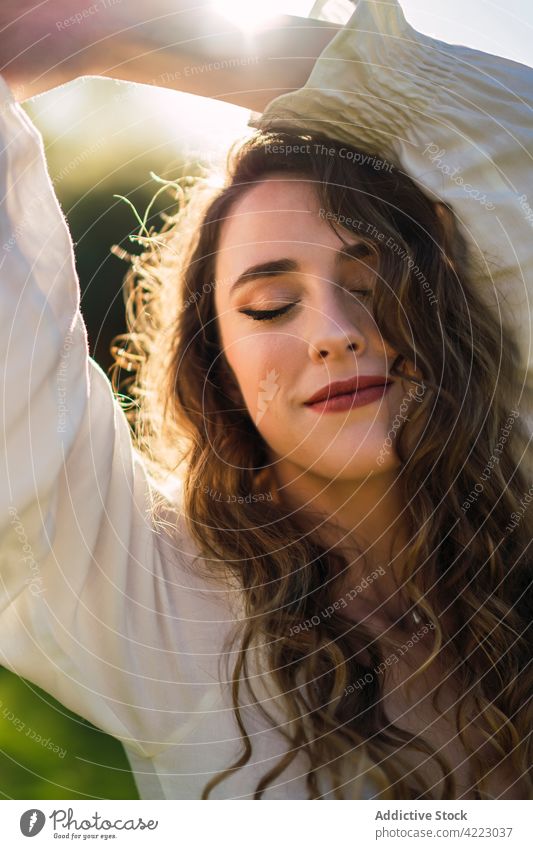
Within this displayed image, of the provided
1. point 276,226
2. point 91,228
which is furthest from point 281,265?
point 91,228

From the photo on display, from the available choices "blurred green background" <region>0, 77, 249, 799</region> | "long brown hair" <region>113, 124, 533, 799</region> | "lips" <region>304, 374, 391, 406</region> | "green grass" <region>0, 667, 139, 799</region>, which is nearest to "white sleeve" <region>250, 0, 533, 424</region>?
"long brown hair" <region>113, 124, 533, 799</region>

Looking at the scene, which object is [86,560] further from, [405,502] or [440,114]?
[440,114]

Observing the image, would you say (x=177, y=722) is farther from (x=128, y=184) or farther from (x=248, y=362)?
(x=128, y=184)

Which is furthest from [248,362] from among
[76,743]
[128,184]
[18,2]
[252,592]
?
[76,743]

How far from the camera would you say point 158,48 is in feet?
1.95

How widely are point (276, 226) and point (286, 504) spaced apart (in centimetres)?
23

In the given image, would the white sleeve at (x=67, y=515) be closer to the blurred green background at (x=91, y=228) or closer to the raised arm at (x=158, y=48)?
the raised arm at (x=158, y=48)

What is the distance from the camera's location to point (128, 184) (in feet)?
3.60

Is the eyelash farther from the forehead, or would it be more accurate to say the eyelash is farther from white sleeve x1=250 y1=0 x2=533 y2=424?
white sleeve x1=250 y1=0 x2=533 y2=424

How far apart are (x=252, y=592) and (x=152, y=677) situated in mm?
102

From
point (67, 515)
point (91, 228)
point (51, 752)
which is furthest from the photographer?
point (51, 752)

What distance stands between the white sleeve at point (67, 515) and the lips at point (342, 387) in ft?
0.48

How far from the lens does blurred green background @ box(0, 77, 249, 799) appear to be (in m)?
0.95

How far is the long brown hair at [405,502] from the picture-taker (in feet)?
2.06
